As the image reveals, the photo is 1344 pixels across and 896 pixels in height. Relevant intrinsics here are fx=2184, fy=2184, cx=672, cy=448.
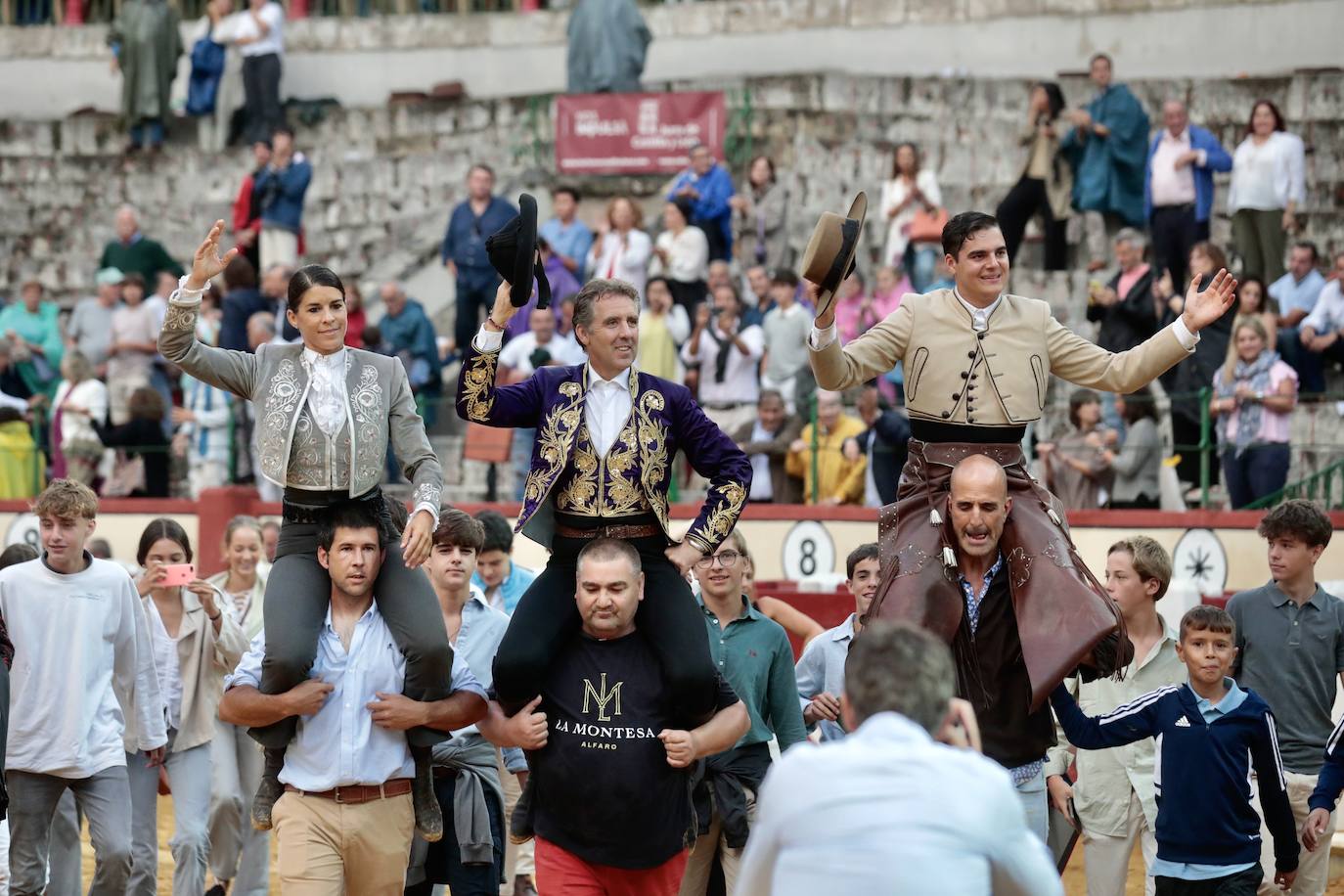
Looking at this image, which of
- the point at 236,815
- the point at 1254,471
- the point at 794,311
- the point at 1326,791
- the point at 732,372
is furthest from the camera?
the point at 794,311

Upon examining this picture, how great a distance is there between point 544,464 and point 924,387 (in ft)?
4.63

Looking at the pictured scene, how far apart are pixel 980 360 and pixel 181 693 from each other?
15.3ft

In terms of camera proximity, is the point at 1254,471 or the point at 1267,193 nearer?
the point at 1254,471

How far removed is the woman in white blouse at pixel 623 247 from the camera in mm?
19078

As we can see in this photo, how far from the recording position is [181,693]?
1059 centimetres

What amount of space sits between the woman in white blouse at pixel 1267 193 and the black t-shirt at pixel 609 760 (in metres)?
12.0

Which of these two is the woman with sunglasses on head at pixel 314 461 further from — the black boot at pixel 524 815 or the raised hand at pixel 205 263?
the black boot at pixel 524 815

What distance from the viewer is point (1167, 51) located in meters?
24.3

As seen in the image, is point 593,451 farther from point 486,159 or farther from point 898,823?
point 486,159

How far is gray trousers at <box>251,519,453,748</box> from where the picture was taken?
7.83 m

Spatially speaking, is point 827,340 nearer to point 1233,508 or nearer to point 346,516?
point 346,516

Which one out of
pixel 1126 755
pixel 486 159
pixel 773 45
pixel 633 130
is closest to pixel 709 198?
pixel 633 130

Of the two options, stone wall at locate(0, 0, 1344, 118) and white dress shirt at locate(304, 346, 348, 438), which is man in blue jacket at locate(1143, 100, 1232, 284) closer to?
stone wall at locate(0, 0, 1344, 118)

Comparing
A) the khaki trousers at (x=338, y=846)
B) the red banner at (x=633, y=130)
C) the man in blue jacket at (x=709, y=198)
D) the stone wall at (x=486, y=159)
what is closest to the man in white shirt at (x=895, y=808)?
the khaki trousers at (x=338, y=846)
